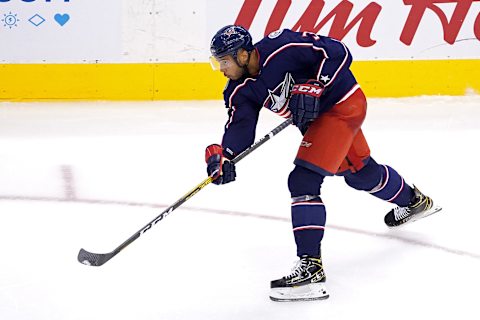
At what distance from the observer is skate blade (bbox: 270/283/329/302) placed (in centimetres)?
232

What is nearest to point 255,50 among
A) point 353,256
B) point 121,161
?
point 353,256

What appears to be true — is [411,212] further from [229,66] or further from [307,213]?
[229,66]

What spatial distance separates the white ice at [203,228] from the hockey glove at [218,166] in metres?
0.31

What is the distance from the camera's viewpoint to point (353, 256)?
2.74 m

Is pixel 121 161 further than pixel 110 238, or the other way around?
pixel 121 161

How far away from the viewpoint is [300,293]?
2.34m

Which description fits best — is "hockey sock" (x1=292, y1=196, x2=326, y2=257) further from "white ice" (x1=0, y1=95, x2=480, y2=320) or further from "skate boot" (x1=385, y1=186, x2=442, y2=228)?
"skate boot" (x1=385, y1=186, x2=442, y2=228)

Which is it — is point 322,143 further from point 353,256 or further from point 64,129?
point 64,129

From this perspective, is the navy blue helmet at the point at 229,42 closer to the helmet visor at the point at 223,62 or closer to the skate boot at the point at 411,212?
the helmet visor at the point at 223,62

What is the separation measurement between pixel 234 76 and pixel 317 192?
432 mm

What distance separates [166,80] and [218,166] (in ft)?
10.6

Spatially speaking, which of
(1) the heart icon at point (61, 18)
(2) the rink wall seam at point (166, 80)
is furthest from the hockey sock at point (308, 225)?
(1) the heart icon at point (61, 18)

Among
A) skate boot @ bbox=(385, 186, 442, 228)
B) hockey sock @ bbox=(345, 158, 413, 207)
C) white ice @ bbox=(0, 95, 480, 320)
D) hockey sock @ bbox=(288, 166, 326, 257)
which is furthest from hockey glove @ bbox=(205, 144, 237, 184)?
skate boot @ bbox=(385, 186, 442, 228)

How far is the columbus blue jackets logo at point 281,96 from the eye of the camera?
2.46 metres
